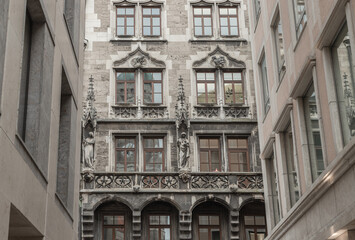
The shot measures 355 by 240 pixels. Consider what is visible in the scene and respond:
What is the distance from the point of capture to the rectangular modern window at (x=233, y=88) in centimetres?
3069

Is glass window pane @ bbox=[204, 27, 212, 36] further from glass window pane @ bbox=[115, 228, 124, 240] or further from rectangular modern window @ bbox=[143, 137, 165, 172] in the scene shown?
glass window pane @ bbox=[115, 228, 124, 240]

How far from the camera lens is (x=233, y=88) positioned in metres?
30.9

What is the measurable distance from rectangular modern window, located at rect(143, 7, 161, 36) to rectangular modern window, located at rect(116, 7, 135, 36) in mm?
729

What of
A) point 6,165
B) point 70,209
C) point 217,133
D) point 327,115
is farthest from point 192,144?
point 6,165

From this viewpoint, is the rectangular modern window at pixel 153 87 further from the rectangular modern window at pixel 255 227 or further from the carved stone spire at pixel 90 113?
the rectangular modern window at pixel 255 227

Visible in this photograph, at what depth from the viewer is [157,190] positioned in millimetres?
27828

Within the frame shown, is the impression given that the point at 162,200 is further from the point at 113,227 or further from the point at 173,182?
the point at 113,227

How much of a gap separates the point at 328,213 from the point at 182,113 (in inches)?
664

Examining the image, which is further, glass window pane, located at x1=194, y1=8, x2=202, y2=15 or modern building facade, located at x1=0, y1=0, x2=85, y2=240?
glass window pane, located at x1=194, y1=8, x2=202, y2=15

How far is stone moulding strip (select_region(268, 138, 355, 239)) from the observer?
36.6ft

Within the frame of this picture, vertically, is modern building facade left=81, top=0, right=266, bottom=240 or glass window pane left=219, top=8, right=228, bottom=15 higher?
glass window pane left=219, top=8, right=228, bottom=15

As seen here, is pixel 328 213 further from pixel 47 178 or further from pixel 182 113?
pixel 182 113

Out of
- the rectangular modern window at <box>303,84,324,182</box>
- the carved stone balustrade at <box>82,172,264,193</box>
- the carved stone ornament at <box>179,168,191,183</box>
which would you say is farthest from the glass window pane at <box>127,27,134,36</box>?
the rectangular modern window at <box>303,84,324,182</box>

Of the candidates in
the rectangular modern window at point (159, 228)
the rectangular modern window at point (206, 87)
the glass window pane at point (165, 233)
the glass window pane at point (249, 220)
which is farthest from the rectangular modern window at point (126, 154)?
the glass window pane at point (249, 220)
